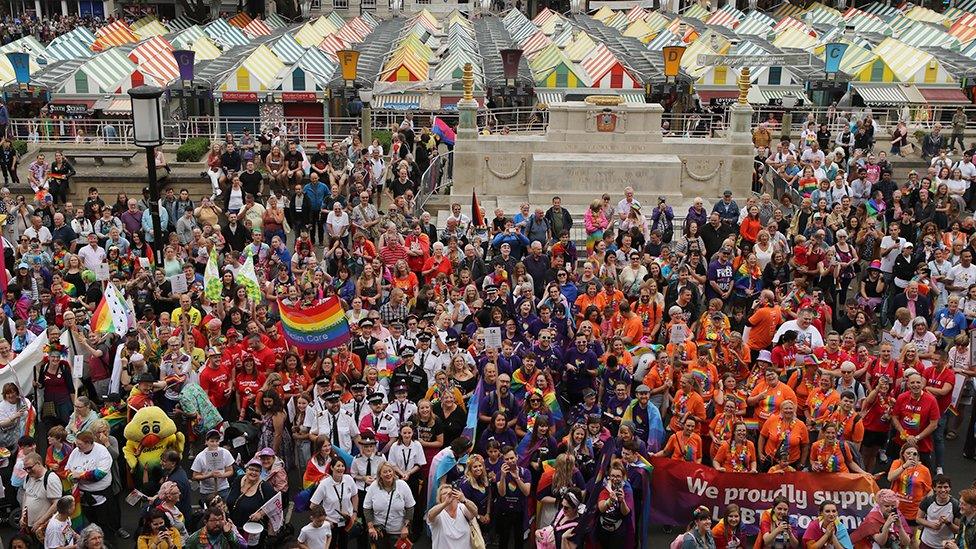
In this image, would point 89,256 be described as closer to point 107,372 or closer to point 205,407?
point 107,372

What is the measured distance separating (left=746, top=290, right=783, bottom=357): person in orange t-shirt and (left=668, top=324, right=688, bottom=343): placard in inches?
55.9

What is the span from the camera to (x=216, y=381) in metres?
11.2

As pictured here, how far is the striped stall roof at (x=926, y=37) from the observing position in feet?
138

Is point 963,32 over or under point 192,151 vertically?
over

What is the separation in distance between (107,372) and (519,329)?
15.3 feet

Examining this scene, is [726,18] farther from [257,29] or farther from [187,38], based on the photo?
[187,38]

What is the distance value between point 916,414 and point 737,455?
205 centimetres

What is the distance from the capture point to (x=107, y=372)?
1202 cm

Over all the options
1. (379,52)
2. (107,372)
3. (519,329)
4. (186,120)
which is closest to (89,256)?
(107,372)

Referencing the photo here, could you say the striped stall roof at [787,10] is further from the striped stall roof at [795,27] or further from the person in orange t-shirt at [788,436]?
the person in orange t-shirt at [788,436]

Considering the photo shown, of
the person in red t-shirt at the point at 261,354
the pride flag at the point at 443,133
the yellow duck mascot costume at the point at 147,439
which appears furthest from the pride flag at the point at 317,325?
the pride flag at the point at 443,133

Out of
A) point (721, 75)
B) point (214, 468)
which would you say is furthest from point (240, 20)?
point (214, 468)

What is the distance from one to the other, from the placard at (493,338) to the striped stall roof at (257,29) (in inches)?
1663

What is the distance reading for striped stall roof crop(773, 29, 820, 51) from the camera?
4188 centimetres
